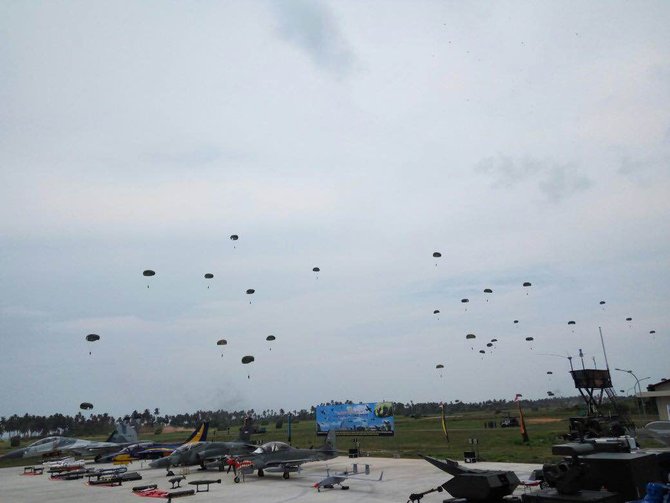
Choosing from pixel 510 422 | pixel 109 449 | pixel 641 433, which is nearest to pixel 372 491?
pixel 641 433

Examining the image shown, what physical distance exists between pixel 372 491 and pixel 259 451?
11.5 meters

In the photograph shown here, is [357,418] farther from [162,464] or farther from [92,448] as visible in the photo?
[92,448]

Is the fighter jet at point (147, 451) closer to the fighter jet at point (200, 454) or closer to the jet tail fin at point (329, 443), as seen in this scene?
the fighter jet at point (200, 454)

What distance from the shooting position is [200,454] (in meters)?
37.8

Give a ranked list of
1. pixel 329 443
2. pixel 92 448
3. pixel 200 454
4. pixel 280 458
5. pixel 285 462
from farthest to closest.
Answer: pixel 92 448 < pixel 200 454 < pixel 329 443 < pixel 280 458 < pixel 285 462

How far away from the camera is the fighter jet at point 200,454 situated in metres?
37.6

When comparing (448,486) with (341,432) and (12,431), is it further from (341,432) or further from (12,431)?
(12,431)

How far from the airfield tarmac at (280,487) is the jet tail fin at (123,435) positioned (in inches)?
778

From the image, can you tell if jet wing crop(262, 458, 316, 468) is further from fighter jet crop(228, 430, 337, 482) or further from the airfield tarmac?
the airfield tarmac

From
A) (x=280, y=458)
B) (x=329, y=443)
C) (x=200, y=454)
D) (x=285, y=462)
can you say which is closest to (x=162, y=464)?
(x=200, y=454)

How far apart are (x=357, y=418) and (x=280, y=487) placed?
2926 centimetres

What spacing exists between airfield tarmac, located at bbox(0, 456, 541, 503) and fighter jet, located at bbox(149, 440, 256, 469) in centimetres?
76

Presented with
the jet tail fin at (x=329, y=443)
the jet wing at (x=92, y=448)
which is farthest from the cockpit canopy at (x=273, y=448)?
the jet wing at (x=92, y=448)

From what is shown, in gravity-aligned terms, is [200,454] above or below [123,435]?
below
